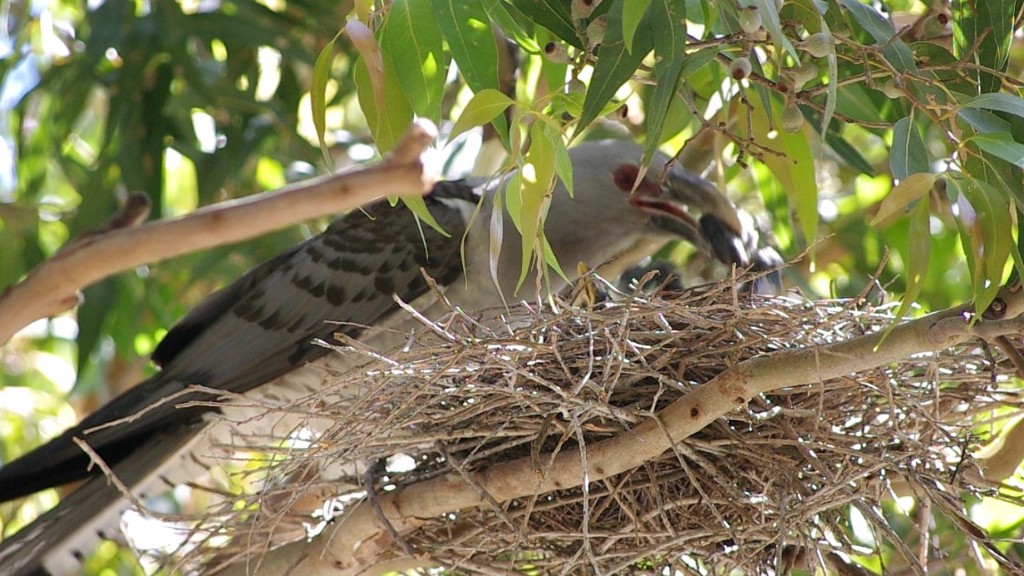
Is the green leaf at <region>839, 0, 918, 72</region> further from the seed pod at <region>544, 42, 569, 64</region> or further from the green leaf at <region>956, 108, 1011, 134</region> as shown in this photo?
the seed pod at <region>544, 42, 569, 64</region>

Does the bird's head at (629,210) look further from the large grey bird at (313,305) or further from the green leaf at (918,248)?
the green leaf at (918,248)

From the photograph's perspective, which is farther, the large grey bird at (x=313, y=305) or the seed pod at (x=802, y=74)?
the large grey bird at (x=313, y=305)

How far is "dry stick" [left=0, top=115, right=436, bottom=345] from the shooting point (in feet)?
4.83

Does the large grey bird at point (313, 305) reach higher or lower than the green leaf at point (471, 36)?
lower

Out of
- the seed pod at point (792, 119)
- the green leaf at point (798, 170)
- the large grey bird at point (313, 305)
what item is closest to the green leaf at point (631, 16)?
the seed pod at point (792, 119)

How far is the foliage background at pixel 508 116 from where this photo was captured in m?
1.89

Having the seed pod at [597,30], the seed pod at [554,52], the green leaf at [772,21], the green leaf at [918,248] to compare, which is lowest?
the green leaf at [918,248]

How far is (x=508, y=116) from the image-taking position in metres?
3.77

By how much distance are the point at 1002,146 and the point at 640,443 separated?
82 cm

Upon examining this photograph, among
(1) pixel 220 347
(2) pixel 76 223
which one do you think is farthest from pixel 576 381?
(2) pixel 76 223

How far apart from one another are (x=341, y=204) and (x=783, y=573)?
135 centimetres

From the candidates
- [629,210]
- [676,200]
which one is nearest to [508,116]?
[629,210]

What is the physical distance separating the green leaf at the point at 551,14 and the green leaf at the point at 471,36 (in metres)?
0.12

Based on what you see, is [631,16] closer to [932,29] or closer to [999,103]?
[999,103]
